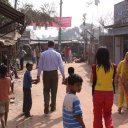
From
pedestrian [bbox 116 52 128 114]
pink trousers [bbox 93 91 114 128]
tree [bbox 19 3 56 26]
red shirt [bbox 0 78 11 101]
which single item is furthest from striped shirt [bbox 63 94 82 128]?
tree [bbox 19 3 56 26]

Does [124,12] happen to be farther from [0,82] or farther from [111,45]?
[0,82]

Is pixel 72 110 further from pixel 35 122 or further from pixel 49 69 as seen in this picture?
pixel 49 69

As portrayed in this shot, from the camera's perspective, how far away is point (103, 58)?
6832 millimetres

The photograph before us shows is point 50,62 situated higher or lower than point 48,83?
higher

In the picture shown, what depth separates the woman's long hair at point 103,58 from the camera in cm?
681

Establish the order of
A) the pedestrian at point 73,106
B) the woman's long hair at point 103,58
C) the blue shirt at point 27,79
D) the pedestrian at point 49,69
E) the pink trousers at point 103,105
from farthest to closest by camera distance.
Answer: the pedestrian at point 49,69 → the blue shirt at point 27,79 → the pink trousers at point 103,105 → the woman's long hair at point 103,58 → the pedestrian at point 73,106

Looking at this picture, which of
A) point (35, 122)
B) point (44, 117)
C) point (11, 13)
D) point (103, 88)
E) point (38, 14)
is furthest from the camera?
point (38, 14)

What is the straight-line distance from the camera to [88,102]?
12055mm

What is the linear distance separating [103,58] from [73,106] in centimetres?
175

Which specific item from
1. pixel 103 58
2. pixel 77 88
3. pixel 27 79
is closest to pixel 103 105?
pixel 103 58

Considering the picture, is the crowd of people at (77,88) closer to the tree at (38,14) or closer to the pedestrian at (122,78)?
the pedestrian at (122,78)

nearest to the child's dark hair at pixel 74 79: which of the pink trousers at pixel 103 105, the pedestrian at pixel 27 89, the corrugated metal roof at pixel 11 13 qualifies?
the pink trousers at pixel 103 105

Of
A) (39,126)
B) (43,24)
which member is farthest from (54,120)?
(43,24)

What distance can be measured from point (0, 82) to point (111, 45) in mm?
15157
